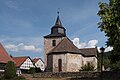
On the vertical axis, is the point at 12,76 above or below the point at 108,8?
below

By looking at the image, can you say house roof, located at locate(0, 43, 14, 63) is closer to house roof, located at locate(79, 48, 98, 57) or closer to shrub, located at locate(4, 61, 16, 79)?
shrub, located at locate(4, 61, 16, 79)

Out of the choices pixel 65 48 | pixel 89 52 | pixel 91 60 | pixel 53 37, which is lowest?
pixel 91 60

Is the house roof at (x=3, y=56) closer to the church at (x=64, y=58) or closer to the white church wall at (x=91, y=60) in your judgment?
the church at (x=64, y=58)

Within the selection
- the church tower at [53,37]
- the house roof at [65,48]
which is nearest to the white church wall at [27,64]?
the church tower at [53,37]

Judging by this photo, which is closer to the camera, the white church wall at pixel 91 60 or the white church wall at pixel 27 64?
the white church wall at pixel 91 60

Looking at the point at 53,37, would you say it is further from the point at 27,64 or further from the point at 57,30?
the point at 27,64

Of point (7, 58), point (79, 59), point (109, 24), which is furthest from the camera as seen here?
point (79, 59)

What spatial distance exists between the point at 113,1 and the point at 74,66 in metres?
29.6

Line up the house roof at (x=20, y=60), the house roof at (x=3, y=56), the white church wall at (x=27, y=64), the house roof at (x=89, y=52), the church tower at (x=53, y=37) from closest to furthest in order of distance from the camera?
the house roof at (x=3, y=56), the church tower at (x=53, y=37), the house roof at (x=89, y=52), the house roof at (x=20, y=60), the white church wall at (x=27, y=64)

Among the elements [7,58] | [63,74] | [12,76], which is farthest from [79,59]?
[12,76]

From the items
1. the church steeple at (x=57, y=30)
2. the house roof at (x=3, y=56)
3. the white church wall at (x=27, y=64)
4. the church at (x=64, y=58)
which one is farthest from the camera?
the white church wall at (x=27, y=64)

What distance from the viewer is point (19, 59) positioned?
78625mm

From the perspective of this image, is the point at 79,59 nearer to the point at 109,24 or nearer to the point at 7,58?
the point at 7,58

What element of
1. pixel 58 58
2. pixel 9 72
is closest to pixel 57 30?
pixel 58 58
